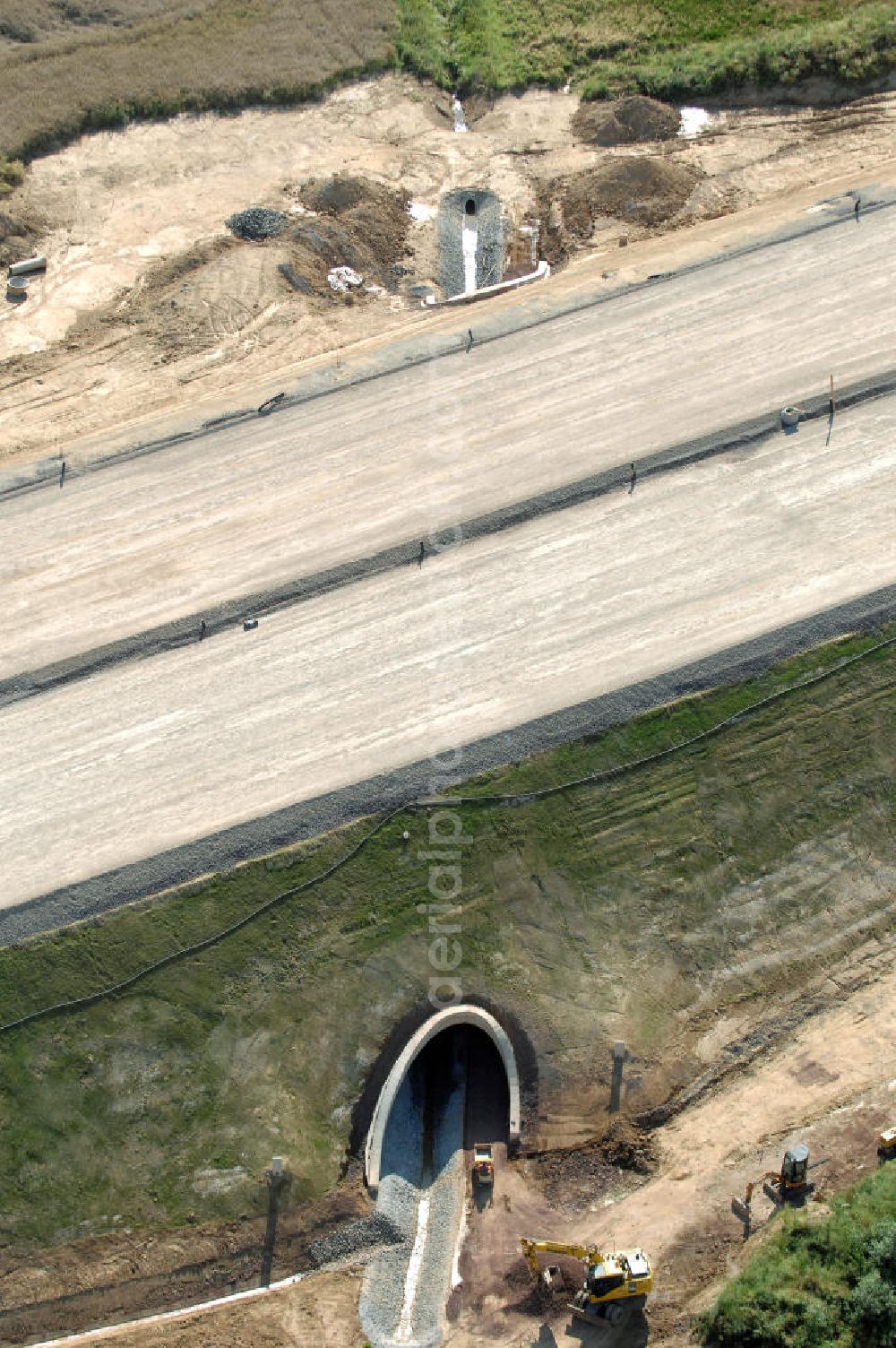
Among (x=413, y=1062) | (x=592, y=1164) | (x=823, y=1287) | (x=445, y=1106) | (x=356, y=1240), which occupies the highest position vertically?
(x=413, y=1062)

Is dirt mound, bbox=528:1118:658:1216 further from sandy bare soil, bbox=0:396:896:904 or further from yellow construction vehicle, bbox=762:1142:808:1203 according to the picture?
sandy bare soil, bbox=0:396:896:904

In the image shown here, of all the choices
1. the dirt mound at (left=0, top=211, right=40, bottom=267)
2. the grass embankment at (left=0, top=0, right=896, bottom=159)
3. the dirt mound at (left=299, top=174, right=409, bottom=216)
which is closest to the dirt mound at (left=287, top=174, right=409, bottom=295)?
the dirt mound at (left=299, top=174, right=409, bottom=216)

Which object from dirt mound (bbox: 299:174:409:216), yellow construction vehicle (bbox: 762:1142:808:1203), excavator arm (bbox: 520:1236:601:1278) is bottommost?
excavator arm (bbox: 520:1236:601:1278)

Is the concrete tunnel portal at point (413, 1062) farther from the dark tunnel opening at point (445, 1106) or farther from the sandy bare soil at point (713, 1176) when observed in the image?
the sandy bare soil at point (713, 1176)

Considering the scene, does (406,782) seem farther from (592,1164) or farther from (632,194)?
(632,194)

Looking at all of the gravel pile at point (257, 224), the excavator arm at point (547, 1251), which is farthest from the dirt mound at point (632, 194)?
the excavator arm at point (547, 1251)

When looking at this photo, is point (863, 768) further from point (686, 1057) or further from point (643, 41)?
point (643, 41)

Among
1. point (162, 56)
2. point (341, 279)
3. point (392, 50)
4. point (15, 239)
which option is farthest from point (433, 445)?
point (162, 56)

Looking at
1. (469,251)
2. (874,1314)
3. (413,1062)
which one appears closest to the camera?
(874,1314)
